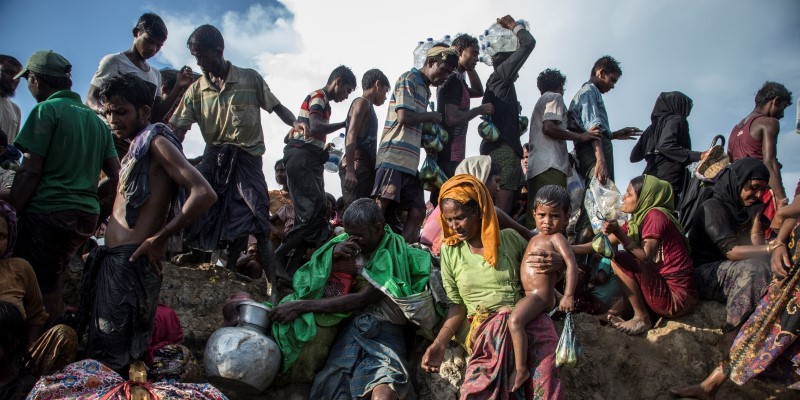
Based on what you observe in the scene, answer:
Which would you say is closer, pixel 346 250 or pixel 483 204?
pixel 483 204

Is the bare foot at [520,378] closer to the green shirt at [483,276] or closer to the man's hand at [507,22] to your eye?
the green shirt at [483,276]

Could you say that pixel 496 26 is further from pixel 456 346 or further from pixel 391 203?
pixel 456 346

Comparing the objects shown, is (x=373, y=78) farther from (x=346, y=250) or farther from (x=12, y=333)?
(x=12, y=333)

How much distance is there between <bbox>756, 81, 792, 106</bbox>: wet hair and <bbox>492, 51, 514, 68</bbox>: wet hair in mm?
2656

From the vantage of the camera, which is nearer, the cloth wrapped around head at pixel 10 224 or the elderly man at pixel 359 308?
the cloth wrapped around head at pixel 10 224

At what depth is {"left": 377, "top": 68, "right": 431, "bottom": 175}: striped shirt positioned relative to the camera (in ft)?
19.6

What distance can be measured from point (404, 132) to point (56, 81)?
3.00 meters

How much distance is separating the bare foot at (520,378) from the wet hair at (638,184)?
2.18m

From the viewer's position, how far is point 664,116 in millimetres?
7043

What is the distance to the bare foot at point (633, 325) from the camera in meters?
4.85

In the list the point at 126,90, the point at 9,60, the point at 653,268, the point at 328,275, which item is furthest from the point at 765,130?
the point at 9,60

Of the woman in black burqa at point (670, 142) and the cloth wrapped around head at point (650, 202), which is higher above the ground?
the woman in black burqa at point (670, 142)

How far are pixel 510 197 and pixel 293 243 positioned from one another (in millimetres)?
2297

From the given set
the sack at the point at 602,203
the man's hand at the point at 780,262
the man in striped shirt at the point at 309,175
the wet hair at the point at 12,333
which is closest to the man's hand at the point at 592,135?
the sack at the point at 602,203
